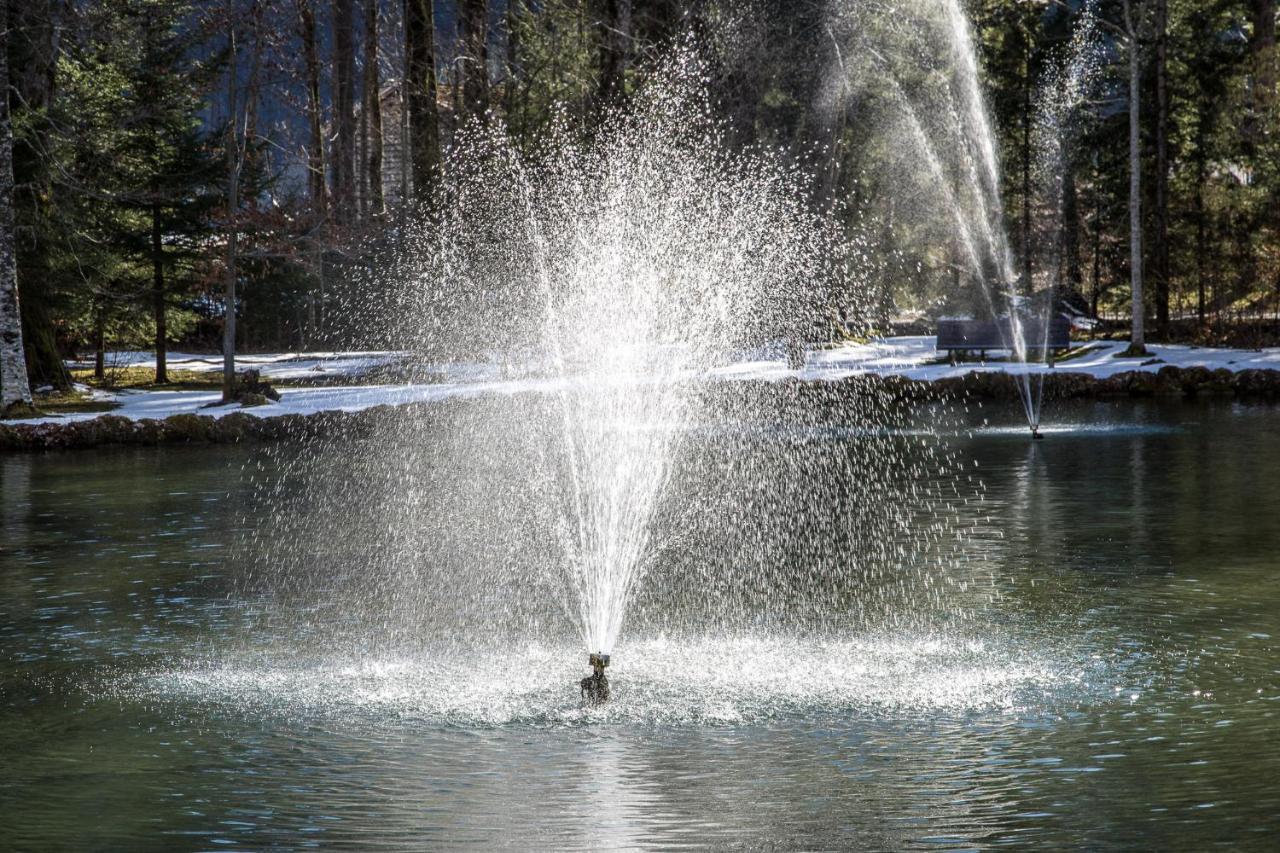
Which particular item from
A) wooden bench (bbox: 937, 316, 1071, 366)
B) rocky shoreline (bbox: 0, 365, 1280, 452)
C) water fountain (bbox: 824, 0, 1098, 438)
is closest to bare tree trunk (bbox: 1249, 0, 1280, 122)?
water fountain (bbox: 824, 0, 1098, 438)

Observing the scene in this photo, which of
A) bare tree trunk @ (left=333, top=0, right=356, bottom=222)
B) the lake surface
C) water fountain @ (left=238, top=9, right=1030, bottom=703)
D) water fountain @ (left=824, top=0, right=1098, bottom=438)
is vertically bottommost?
the lake surface

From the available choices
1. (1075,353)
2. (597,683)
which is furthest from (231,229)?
(597,683)

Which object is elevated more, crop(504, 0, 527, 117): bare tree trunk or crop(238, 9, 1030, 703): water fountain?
crop(504, 0, 527, 117): bare tree trunk

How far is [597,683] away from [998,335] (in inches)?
935

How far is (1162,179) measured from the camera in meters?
32.2

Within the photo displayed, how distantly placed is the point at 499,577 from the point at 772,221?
20409mm

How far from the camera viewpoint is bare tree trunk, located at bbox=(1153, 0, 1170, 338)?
3216cm

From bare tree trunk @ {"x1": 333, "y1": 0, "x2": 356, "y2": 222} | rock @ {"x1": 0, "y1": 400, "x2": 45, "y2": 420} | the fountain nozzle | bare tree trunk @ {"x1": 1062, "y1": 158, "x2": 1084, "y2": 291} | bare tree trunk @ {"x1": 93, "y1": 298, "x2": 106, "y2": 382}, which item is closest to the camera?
the fountain nozzle

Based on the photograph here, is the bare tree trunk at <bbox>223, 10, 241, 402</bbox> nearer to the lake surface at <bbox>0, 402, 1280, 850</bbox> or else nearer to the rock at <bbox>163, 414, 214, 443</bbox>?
the rock at <bbox>163, 414, 214, 443</bbox>

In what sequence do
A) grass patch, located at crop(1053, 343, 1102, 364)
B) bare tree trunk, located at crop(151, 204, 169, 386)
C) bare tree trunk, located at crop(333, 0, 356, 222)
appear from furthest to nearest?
1. bare tree trunk, located at crop(333, 0, 356, 222)
2. grass patch, located at crop(1053, 343, 1102, 364)
3. bare tree trunk, located at crop(151, 204, 169, 386)

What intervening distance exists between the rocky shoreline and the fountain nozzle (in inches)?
578

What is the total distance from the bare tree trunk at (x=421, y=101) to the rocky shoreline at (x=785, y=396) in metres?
8.76

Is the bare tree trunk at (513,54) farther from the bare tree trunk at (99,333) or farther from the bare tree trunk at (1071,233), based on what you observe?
the bare tree trunk at (1071,233)

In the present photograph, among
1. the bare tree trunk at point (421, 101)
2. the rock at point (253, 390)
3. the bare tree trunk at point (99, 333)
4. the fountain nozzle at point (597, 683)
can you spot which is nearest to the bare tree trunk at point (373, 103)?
the bare tree trunk at point (421, 101)
